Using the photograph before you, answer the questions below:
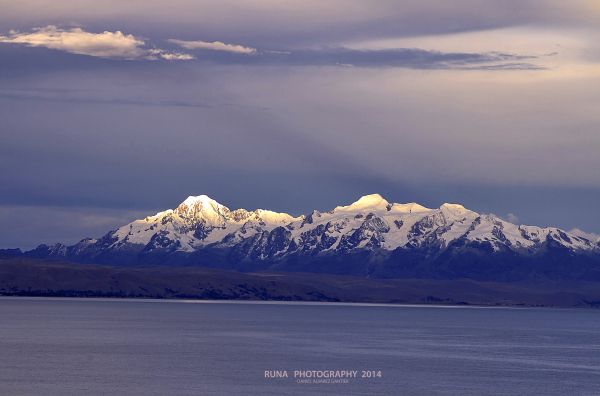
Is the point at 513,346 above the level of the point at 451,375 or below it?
below

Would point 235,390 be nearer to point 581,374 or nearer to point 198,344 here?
point 581,374

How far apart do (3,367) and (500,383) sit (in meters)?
55.2

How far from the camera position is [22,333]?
650 ft

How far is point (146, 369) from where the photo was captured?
136250 millimetres

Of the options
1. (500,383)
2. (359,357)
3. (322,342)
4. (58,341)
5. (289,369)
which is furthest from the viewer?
(322,342)

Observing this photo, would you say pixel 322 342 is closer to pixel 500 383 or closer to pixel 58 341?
pixel 58 341

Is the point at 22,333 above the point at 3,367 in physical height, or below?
below

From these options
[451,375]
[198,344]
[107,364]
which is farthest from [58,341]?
[451,375]

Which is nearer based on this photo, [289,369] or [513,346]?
[289,369]

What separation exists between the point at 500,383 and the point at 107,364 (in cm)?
4591

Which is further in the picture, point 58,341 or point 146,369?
point 58,341

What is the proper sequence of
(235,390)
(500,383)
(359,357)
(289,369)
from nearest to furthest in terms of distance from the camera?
1. (235,390)
2. (500,383)
3. (289,369)
4. (359,357)

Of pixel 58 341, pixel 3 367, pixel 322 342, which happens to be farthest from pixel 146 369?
pixel 322 342

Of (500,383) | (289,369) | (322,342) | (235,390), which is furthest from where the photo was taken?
(322,342)
